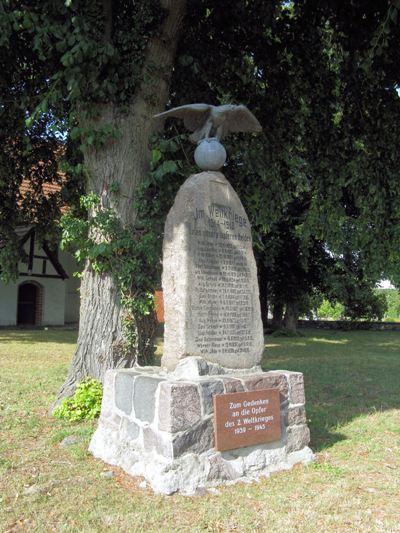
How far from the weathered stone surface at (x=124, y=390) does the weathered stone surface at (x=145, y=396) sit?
0.09m

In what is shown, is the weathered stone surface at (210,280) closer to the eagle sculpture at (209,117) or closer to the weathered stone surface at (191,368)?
the weathered stone surface at (191,368)

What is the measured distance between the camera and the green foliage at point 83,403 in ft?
20.2

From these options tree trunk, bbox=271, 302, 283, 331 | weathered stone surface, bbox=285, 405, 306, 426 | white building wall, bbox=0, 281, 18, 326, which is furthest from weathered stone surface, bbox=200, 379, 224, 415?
white building wall, bbox=0, 281, 18, 326

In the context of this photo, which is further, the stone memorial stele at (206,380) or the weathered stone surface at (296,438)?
the weathered stone surface at (296,438)

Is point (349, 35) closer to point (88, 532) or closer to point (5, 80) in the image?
point (5, 80)

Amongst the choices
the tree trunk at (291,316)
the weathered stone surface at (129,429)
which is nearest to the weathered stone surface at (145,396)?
the weathered stone surface at (129,429)

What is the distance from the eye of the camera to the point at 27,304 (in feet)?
76.8

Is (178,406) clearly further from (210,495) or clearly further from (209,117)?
(209,117)

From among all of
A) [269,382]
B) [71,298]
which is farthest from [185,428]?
[71,298]

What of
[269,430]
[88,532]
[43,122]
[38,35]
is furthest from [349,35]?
[88,532]

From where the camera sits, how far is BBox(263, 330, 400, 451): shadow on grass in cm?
658

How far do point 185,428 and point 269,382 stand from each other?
40.0 inches

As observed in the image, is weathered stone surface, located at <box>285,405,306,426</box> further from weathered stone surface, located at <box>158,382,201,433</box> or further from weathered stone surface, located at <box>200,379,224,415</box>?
weathered stone surface, located at <box>158,382,201,433</box>

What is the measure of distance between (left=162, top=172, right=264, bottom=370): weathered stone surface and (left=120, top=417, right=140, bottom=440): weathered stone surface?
1.93ft
